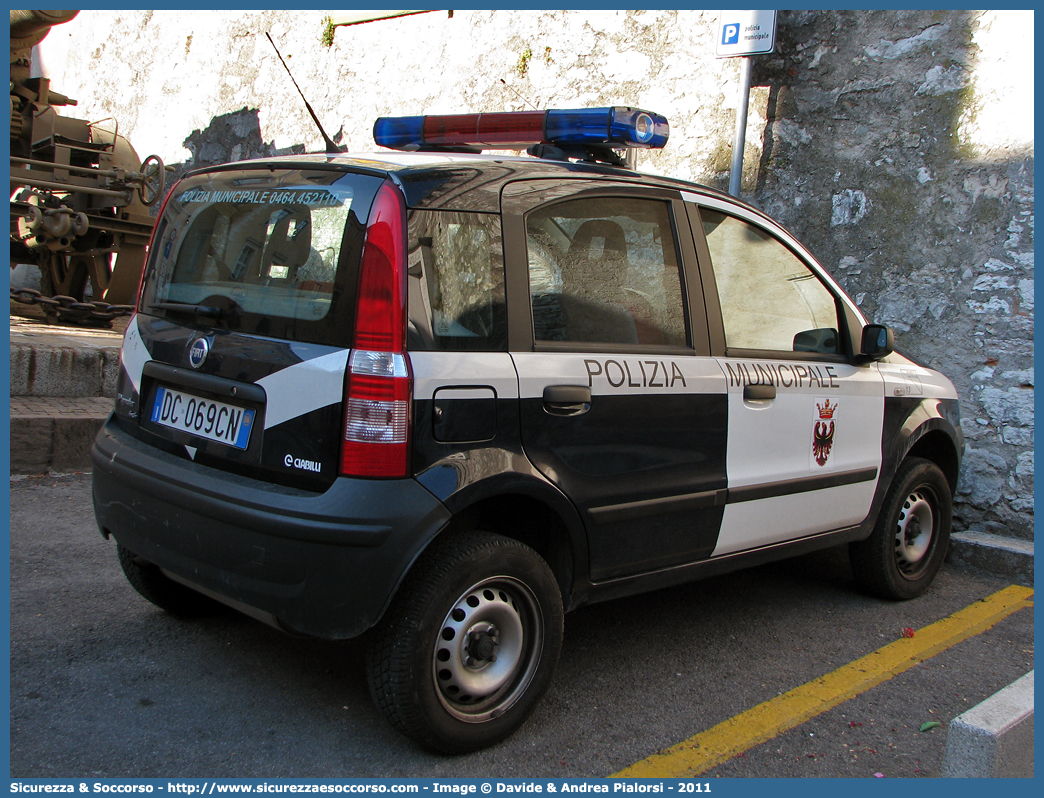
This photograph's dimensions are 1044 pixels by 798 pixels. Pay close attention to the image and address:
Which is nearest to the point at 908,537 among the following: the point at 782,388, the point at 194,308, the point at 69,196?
the point at 782,388

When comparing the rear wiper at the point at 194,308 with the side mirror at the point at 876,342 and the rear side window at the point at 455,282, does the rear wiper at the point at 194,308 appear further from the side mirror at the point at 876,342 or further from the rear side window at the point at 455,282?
the side mirror at the point at 876,342

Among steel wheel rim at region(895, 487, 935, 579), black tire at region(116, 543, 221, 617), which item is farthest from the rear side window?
steel wheel rim at region(895, 487, 935, 579)

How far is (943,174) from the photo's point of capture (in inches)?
191

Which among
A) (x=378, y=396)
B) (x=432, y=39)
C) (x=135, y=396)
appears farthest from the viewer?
(x=432, y=39)

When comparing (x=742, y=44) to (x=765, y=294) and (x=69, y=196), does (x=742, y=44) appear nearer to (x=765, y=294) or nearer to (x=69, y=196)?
(x=765, y=294)

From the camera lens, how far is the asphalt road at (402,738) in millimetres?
2486

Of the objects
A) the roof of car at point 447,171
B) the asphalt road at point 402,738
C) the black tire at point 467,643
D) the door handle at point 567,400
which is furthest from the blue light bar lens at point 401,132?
the asphalt road at point 402,738

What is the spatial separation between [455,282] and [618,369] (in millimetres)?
623

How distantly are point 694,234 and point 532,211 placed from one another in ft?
2.51

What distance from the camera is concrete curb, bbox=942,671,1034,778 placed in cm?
223

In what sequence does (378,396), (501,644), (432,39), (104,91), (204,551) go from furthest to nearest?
(104,91), (432,39), (501,644), (204,551), (378,396)

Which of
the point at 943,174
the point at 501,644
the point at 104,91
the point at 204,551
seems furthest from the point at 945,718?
the point at 104,91

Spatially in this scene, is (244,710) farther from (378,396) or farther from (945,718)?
(945,718)

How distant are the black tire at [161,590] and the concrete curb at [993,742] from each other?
245 cm
